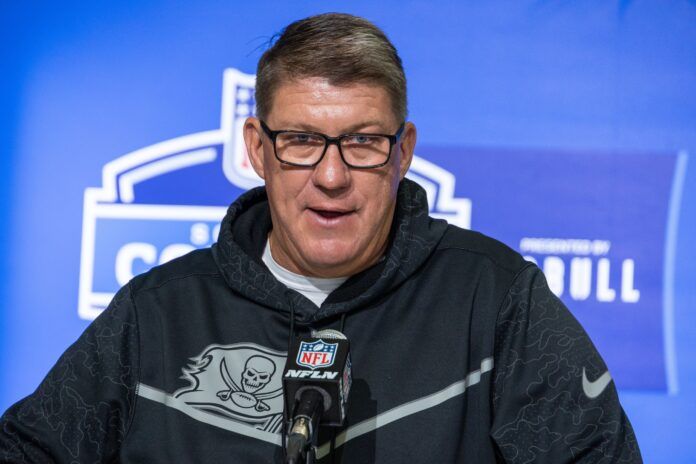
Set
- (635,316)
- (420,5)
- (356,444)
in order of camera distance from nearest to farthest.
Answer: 1. (356,444)
2. (635,316)
3. (420,5)

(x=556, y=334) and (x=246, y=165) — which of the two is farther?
(x=246, y=165)

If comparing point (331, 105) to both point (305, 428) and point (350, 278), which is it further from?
point (305, 428)

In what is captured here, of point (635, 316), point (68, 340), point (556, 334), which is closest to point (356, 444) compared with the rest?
point (556, 334)

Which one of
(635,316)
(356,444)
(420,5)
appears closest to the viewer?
(356,444)

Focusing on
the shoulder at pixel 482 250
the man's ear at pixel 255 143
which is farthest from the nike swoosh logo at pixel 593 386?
the man's ear at pixel 255 143

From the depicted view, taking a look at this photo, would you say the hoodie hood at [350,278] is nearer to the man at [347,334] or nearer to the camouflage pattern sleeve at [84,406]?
the man at [347,334]

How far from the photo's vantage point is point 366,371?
56.1 inches

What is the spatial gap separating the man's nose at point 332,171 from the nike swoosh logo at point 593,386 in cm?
52

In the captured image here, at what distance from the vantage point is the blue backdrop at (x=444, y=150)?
2238mm

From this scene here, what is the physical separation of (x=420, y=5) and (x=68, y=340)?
1408mm

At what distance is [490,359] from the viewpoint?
4.68 ft

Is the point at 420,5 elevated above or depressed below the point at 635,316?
above

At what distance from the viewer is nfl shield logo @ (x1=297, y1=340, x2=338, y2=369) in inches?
42.3

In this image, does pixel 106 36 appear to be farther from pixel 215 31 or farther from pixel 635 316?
pixel 635 316
